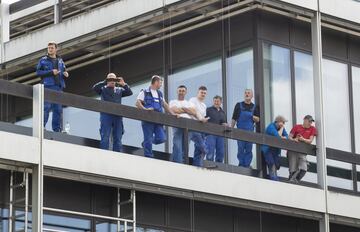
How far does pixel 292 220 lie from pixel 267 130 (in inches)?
77.4

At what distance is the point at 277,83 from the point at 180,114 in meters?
3.48

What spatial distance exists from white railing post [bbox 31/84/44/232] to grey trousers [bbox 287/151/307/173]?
637cm

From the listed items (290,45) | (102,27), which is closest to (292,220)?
(290,45)

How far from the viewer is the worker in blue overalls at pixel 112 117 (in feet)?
83.9

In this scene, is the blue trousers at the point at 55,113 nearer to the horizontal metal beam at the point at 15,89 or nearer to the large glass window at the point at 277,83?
the horizontal metal beam at the point at 15,89

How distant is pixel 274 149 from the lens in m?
28.3

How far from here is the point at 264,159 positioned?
92.8ft

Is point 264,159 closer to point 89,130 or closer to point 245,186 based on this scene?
point 245,186

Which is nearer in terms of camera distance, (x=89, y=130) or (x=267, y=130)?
(x=89, y=130)

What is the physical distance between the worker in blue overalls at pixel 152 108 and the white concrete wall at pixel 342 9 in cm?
501

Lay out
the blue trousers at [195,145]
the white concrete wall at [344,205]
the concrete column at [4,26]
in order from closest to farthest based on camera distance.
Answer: the blue trousers at [195,145] → the white concrete wall at [344,205] → the concrete column at [4,26]

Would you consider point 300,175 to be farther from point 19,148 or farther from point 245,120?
point 19,148

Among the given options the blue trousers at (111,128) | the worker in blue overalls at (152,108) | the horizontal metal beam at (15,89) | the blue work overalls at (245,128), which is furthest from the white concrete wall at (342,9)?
the horizontal metal beam at (15,89)

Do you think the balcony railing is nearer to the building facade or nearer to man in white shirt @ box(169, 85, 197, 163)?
the building facade
